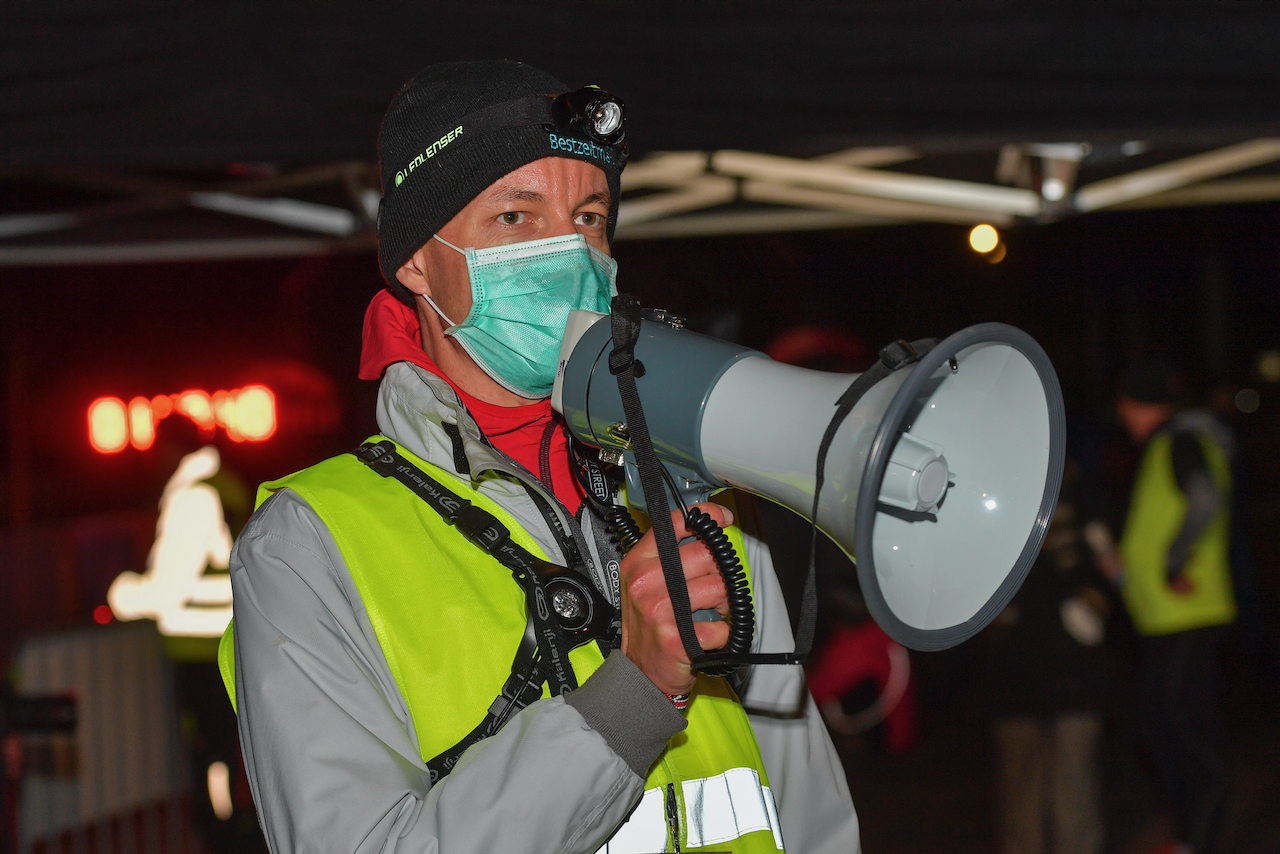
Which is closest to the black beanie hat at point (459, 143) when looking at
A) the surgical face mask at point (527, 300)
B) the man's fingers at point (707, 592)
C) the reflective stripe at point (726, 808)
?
the surgical face mask at point (527, 300)

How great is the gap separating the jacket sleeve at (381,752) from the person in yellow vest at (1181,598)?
4.17 metres

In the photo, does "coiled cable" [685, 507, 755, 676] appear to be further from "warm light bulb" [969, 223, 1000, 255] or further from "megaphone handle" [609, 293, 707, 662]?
"warm light bulb" [969, 223, 1000, 255]

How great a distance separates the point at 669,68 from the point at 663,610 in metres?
1.37

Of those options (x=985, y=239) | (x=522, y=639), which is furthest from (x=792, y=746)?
(x=985, y=239)

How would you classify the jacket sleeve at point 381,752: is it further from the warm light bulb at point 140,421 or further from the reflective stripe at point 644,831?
the warm light bulb at point 140,421

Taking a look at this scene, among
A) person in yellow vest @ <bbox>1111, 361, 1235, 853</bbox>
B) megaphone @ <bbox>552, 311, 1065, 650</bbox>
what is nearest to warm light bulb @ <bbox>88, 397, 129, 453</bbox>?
person in yellow vest @ <bbox>1111, 361, 1235, 853</bbox>

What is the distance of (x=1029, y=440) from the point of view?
1.27 m

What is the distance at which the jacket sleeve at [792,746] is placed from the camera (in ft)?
5.15

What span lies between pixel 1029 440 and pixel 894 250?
1738 cm

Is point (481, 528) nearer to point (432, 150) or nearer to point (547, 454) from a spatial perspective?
point (547, 454)

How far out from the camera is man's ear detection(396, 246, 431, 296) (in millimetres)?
1701

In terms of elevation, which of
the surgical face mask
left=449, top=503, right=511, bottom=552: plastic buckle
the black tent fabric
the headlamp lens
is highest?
the black tent fabric

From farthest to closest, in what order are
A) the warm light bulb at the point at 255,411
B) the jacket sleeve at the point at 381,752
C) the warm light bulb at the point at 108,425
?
1. the warm light bulb at the point at 108,425
2. the warm light bulb at the point at 255,411
3. the jacket sleeve at the point at 381,752

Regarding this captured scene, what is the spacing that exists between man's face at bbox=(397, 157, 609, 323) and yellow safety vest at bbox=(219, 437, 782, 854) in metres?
0.35
